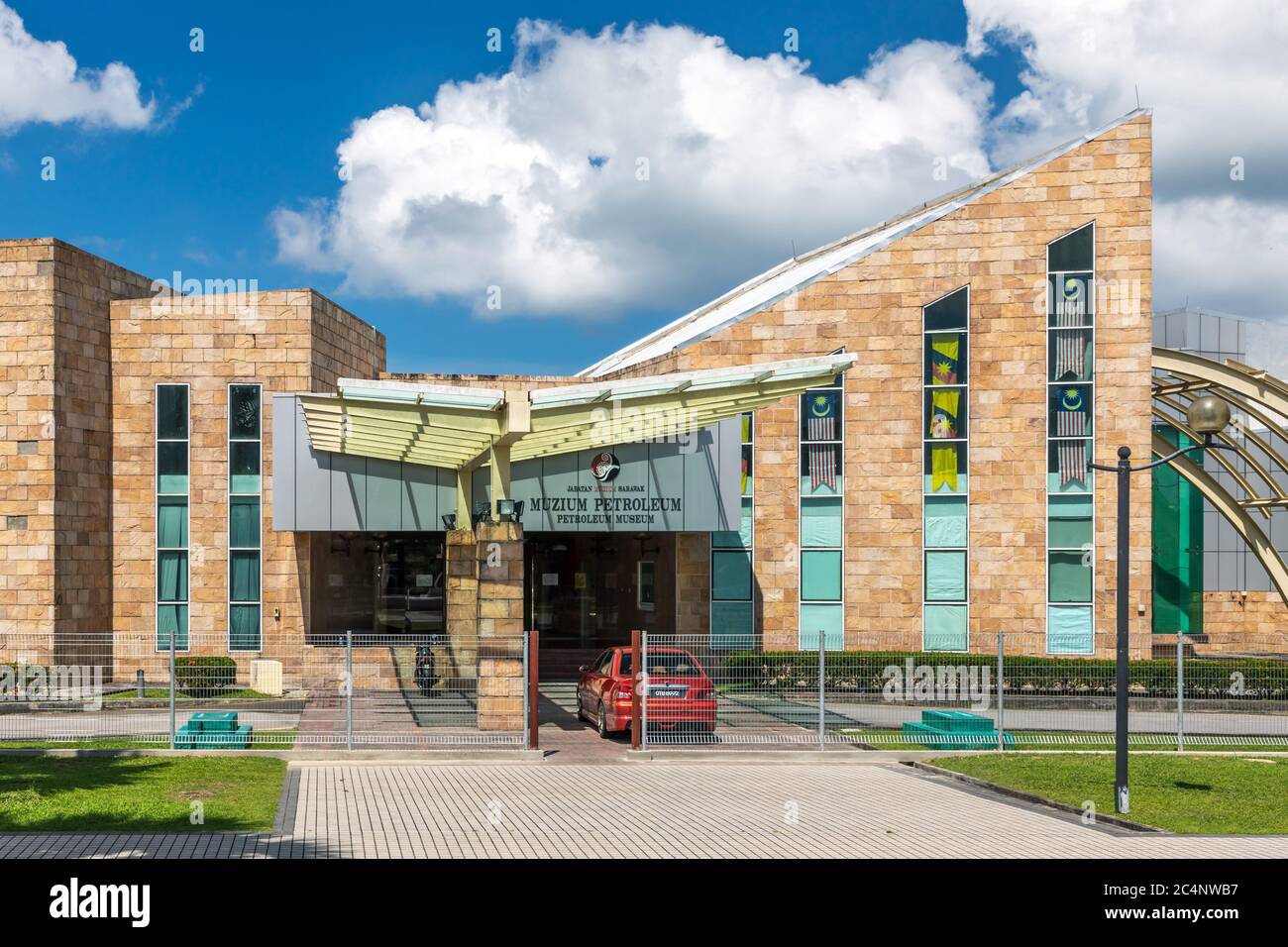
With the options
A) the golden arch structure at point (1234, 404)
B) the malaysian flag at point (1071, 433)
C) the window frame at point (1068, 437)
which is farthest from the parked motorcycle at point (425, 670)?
the golden arch structure at point (1234, 404)

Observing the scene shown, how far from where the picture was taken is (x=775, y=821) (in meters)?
14.1

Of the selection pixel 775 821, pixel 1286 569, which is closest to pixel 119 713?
pixel 775 821

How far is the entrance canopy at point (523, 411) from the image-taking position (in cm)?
2002

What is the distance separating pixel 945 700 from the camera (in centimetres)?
2444

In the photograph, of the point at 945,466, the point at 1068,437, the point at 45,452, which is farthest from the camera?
the point at 945,466

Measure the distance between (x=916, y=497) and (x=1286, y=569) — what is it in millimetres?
13119

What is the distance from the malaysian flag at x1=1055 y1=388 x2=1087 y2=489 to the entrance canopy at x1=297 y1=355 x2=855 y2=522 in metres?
10.7

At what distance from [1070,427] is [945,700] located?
1068cm

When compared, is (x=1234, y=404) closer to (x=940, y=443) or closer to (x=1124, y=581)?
(x=940, y=443)

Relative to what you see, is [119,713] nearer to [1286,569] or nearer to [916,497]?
[916,497]

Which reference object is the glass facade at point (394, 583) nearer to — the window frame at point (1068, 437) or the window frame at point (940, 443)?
the window frame at point (940, 443)

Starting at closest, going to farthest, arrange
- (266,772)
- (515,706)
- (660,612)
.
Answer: (266,772)
(515,706)
(660,612)

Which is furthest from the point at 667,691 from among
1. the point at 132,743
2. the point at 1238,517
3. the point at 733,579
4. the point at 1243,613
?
the point at 1243,613

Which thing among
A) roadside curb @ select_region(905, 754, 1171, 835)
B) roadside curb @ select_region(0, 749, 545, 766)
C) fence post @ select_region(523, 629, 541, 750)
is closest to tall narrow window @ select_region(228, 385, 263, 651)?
roadside curb @ select_region(0, 749, 545, 766)
